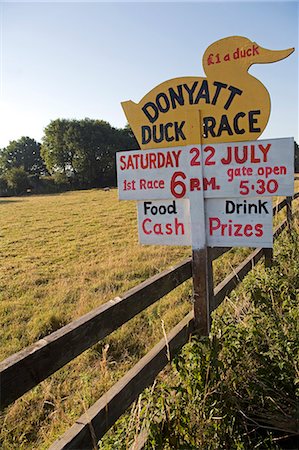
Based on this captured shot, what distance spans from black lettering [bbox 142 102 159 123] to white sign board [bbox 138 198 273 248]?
0.66 m

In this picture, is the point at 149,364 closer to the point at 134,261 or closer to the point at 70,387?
the point at 70,387

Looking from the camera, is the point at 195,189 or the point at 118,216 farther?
the point at 118,216

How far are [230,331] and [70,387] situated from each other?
1.56 meters

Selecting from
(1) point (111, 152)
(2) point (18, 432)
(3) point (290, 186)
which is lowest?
(2) point (18, 432)

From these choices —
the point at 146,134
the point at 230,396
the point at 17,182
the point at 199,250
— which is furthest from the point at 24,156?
the point at 230,396

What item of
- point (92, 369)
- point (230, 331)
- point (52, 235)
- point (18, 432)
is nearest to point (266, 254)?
point (230, 331)

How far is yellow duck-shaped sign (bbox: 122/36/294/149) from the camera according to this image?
2.40m

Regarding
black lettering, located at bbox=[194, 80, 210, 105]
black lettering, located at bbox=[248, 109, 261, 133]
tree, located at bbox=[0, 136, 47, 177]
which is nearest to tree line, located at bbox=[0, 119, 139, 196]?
tree, located at bbox=[0, 136, 47, 177]

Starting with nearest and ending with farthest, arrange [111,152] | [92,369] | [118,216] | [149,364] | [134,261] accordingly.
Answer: [149,364] → [92,369] → [134,261] → [118,216] → [111,152]

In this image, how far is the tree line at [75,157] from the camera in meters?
53.5

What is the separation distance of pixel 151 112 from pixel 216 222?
102 cm

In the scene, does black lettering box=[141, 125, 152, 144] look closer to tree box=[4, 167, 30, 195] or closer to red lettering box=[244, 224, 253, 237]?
red lettering box=[244, 224, 253, 237]

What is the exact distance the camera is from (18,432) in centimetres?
257

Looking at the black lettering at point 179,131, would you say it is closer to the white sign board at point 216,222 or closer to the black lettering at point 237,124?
the black lettering at point 237,124
